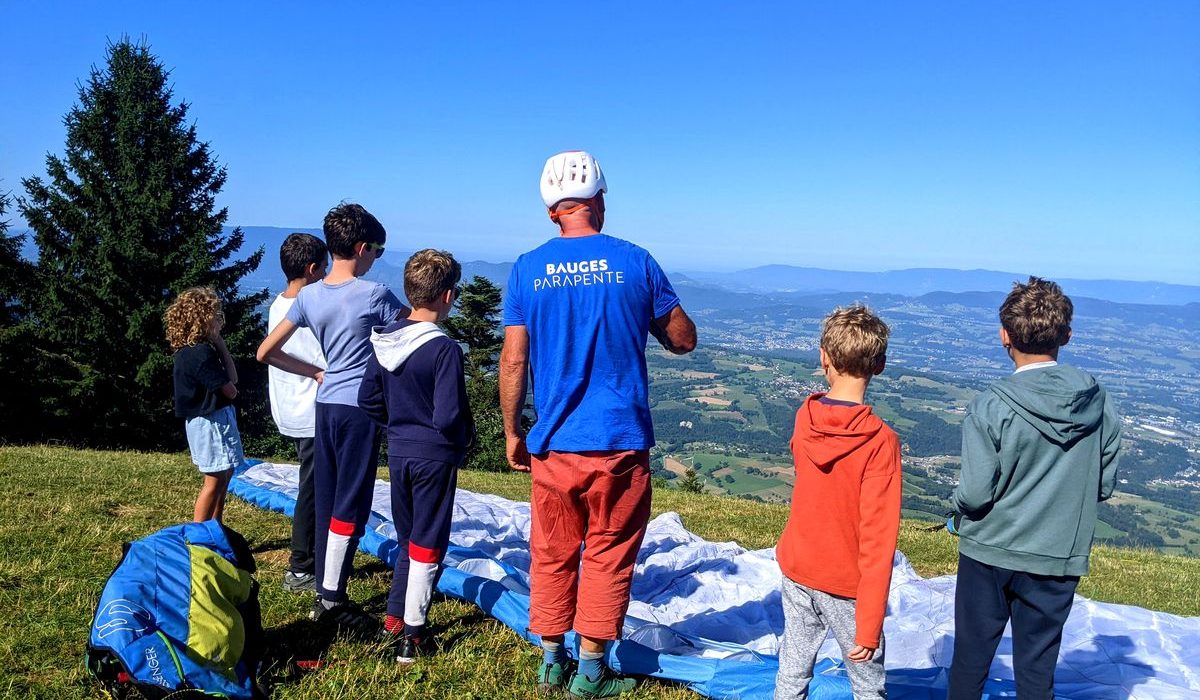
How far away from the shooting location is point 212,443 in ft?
16.5

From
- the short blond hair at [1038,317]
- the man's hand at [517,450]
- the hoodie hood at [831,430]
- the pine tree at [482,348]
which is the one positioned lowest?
the pine tree at [482,348]

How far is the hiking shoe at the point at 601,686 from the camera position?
3529 mm

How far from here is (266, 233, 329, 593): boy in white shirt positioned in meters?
4.87

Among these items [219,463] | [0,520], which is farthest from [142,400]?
[219,463]

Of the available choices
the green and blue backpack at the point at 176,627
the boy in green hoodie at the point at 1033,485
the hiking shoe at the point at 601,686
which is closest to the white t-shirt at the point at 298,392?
the green and blue backpack at the point at 176,627

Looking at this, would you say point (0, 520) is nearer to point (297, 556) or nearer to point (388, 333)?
point (297, 556)

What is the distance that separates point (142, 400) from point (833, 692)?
27.7m

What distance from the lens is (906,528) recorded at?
30.0 ft

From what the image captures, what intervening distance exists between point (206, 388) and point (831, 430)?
4.10 metres

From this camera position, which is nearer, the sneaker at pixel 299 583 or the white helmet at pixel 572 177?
the white helmet at pixel 572 177

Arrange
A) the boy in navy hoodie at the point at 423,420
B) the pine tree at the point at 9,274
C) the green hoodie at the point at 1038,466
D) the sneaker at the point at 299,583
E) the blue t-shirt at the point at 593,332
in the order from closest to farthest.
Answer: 1. the green hoodie at the point at 1038,466
2. the blue t-shirt at the point at 593,332
3. the boy in navy hoodie at the point at 423,420
4. the sneaker at the point at 299,583
5. the pine tree at the point at 9,274

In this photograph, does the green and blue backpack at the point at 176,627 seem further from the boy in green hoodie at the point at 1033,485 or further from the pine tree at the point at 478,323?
the pine tree at the point at 478,323

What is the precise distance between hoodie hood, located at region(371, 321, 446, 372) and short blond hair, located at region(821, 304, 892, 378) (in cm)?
190

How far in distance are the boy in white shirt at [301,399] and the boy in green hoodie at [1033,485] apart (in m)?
3.87
